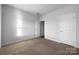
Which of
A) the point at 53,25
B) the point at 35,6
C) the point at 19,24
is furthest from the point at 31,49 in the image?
the point at 53,25

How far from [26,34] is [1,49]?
25.4 inches

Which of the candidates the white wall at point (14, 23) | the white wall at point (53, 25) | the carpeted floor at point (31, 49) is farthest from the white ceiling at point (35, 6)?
the carpeted floor at point (31, 49)

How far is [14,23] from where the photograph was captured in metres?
1.25

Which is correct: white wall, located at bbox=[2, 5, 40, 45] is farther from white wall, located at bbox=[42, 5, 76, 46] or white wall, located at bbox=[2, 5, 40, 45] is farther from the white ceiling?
white wall, located at bbox=[42, 5, 76, 46]

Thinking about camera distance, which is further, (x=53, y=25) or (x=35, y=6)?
(x=53, y=25)

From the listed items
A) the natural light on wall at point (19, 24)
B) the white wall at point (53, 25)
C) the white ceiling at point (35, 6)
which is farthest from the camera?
the white wall at point (53, 25)

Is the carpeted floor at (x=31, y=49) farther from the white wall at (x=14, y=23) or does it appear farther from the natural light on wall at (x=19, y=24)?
the natural light on wall at (x=19, y=24)

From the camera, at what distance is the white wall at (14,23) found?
1.26m

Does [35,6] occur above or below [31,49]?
above

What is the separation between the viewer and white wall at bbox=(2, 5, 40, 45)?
1262mm

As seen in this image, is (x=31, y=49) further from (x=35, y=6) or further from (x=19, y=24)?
(x=35, y=6)

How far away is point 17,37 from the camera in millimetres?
1289
